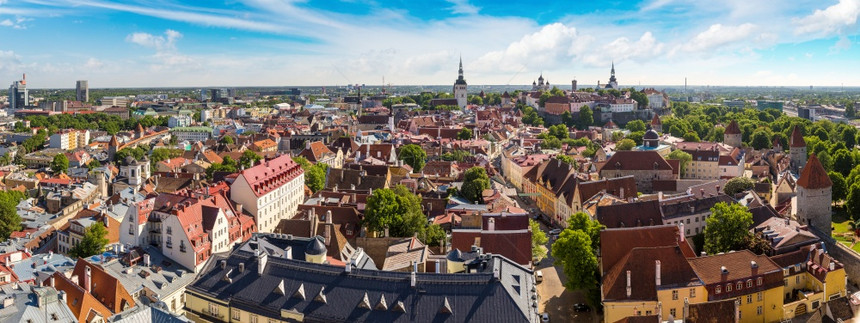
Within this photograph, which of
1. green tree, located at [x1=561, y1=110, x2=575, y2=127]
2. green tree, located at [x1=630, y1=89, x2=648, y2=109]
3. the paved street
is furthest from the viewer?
green tree, located at [x1=630, y1=89, x2=648, y2=109]

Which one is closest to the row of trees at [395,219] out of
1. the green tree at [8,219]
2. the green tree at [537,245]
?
the green tree at [537,245]

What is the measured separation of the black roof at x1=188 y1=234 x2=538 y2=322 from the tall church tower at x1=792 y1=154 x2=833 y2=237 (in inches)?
1137

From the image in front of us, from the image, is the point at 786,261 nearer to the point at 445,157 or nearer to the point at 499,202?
the point at 499,202

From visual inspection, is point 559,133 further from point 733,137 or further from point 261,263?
point 261,263

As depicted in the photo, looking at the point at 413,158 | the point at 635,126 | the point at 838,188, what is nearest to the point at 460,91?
the point at 635,126

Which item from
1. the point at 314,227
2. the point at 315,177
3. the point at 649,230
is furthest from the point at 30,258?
the point at 649,230

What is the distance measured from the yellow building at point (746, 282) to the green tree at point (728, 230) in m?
5.37

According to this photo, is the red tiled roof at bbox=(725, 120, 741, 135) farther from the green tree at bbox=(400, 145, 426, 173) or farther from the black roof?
the black roof

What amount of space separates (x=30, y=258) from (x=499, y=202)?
101 feet

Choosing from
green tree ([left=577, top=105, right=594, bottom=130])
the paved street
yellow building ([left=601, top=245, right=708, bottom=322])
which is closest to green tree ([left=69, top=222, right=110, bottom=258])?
the paved street

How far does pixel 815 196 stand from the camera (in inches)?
1897

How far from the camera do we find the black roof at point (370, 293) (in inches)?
→ 998

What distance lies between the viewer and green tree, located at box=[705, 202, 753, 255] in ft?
136

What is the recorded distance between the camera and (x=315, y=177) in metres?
64.9
